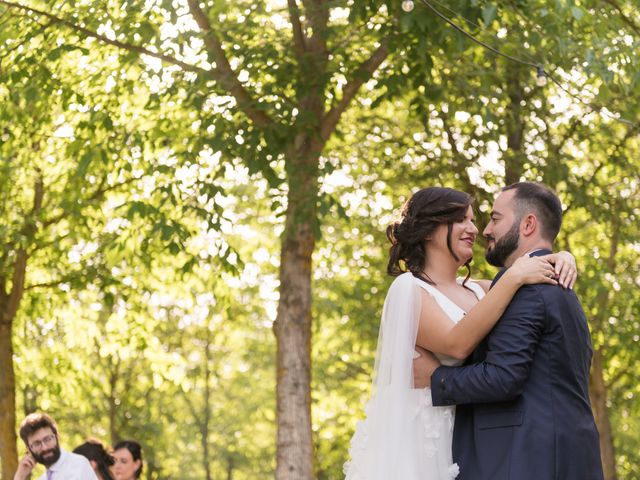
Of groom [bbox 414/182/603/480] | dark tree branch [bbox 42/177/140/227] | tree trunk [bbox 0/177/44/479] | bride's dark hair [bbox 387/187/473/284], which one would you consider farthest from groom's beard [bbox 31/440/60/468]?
groom [bbox 414/182/603/480]

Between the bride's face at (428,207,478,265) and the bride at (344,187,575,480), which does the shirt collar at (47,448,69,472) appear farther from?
the bride's face at (428,207,478,265)

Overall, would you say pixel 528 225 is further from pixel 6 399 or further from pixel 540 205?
pixel 6 399

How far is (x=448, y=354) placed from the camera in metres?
Answer: 5.31

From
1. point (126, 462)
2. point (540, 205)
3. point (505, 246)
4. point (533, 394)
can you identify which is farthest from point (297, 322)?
point (533, 394)

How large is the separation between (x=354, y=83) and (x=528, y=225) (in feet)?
24.3

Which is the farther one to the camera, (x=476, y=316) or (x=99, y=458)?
(x=99, y=458)

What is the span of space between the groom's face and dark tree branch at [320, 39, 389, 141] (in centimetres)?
677

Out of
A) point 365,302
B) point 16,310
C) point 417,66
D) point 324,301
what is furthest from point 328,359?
point 417,66

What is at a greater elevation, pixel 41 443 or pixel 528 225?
pixel 528 225

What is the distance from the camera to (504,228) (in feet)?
17.1

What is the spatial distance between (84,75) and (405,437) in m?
8.26

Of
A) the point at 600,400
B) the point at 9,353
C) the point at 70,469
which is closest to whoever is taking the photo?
the point at 70,469

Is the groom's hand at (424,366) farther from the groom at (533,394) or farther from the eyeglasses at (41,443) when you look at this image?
the eyeglasses at (41,443)

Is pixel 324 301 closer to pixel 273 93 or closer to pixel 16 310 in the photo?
pixel 16 310
